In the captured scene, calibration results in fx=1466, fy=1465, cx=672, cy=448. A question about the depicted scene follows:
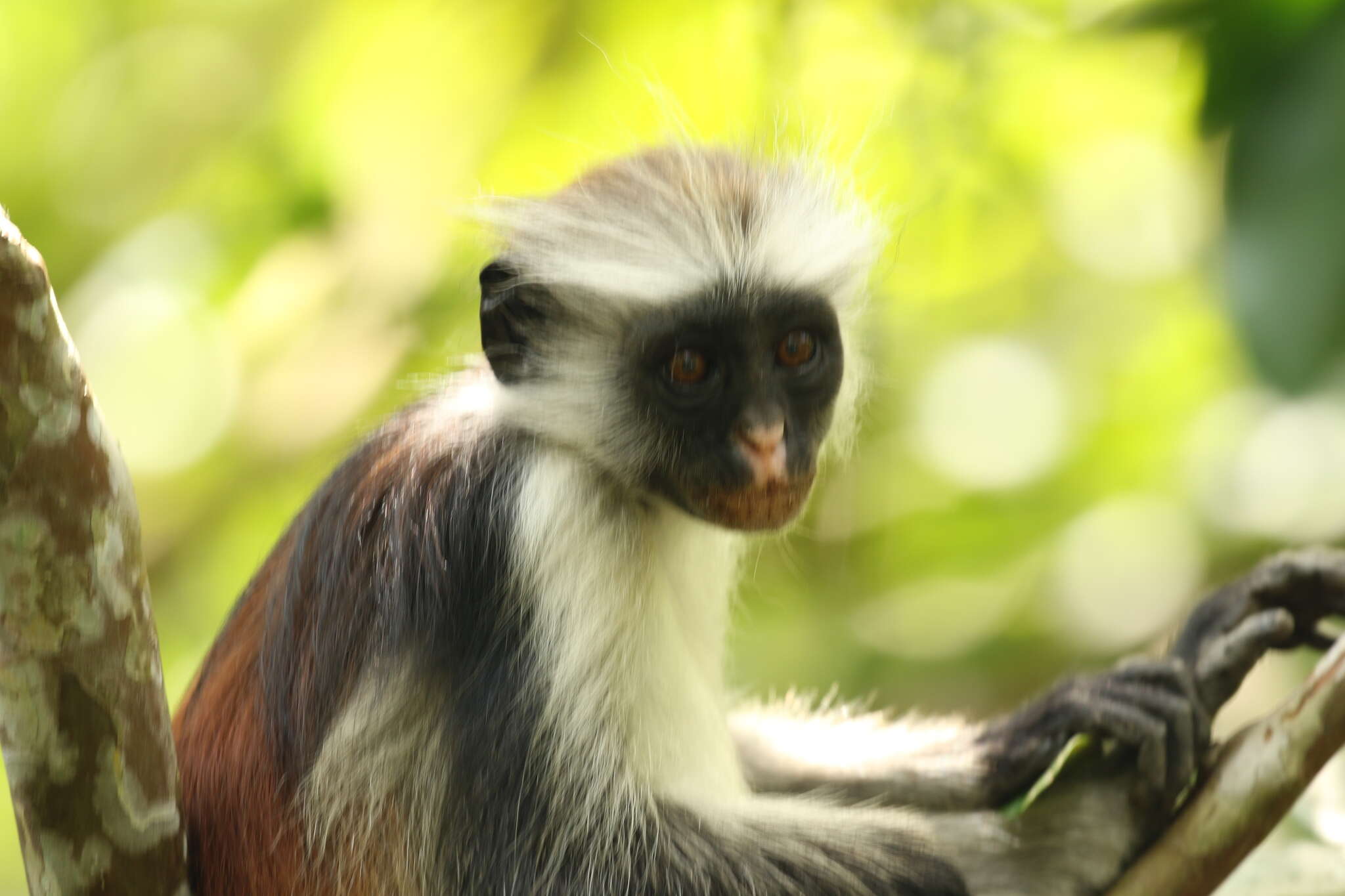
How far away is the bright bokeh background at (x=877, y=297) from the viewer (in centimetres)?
506

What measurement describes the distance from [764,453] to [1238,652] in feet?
4.22

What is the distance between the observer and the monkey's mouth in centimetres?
338

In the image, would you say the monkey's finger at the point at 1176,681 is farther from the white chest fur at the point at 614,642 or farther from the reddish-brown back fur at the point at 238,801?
the reddish-brown back fur at the point at 238,801

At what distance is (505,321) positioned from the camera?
3641mm

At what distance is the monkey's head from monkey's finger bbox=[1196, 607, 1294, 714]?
1096 mm

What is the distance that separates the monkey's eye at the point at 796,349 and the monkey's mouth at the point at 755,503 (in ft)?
0.93

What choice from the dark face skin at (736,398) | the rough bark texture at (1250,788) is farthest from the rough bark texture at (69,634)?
the rough bark texture at (1250,788)

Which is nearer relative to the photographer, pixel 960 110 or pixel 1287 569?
pixel 1287 569

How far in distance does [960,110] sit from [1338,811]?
2.66m

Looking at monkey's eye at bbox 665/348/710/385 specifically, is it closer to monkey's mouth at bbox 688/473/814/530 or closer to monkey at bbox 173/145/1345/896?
monkey at bbox 173/145/1345/896

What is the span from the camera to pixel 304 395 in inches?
217

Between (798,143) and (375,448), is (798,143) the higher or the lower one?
the higher one

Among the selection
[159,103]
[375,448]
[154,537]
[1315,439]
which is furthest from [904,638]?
[159,103]

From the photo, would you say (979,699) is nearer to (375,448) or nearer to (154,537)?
(375,448)
